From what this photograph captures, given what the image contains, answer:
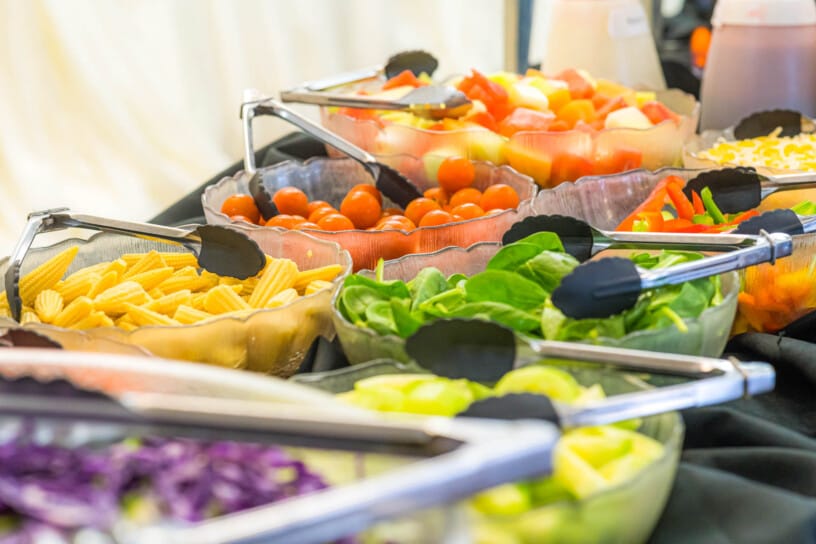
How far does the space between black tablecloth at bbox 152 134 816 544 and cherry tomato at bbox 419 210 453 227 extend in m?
0.27

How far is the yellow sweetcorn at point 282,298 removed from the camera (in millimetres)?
716

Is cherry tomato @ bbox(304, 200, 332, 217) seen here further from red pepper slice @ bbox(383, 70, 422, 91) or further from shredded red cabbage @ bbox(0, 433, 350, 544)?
shredded red cabbage @ bbox(0, 433, 350, 544)

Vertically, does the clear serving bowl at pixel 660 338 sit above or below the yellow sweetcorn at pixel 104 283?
below

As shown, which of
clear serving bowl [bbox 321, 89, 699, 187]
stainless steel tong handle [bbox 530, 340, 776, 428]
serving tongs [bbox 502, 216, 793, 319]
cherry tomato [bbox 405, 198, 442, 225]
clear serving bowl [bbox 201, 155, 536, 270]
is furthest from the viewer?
clear serving bowl [bbox 321, 89, 699, 187]

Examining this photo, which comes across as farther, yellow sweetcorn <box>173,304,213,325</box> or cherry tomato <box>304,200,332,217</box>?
cherry tomato <box>304,200,332,217</box>

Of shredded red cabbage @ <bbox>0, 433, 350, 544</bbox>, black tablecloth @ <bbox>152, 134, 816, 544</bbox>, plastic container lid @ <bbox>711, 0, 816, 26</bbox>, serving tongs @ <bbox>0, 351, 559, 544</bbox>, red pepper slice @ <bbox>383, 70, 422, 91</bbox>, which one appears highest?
plastic container lid @ <bbox>711, 0, 816, 26</bbox>

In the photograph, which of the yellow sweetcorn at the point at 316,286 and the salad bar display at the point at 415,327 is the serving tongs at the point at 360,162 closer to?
the salad bar display at the point at 415,327

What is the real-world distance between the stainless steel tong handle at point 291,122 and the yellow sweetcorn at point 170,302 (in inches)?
15.1

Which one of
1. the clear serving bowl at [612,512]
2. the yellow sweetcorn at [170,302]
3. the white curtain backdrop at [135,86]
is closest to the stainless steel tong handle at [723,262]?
the clear serving bowl at [612,512]

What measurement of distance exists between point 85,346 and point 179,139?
1047 mm

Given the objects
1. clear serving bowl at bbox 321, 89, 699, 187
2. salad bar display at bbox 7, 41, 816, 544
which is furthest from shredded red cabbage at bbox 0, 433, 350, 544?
clear serving bowl at bbox 321, 89, 699, 187

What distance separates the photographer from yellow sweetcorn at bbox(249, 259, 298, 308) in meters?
0.73

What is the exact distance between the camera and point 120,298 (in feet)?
2.31

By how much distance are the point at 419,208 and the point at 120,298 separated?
38 centimetres
